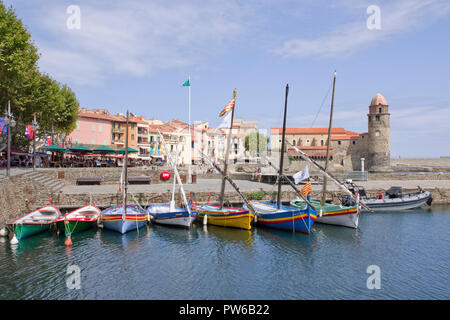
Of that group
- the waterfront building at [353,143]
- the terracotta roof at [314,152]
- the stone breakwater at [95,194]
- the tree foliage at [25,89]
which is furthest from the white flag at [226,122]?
the terracotta roof at [314,152]

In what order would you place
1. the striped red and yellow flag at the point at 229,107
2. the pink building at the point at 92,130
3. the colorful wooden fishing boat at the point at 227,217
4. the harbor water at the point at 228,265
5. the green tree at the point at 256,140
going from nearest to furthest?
1. the harbor water at the point at 228,265
2. the colorful wooden fishing boat at the point at 227,217
3. the striped red and yellow flag at the point at 229,107
4. the pink building at the point at 92,130
5. the green tree at the point at 256,140

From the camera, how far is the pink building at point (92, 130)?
2803 inches

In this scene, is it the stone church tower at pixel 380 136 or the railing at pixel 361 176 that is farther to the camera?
the stone church tower at pixel 380 136

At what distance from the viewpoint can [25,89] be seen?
39844 millimetres

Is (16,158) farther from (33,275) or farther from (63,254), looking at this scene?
(33,275)

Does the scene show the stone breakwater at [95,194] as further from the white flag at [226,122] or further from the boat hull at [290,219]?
the white flag at [226,122]

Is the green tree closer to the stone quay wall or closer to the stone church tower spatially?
the stone church tower

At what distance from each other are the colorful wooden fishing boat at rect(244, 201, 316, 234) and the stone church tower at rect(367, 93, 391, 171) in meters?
83.6

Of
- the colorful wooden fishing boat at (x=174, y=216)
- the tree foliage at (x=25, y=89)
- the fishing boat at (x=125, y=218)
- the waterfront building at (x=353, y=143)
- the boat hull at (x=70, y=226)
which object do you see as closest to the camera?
the boat hull at (x=70, y=226)

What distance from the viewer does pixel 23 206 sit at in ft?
87.6

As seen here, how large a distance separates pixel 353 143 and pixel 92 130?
268 ft

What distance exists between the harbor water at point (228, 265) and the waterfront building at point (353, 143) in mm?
75607
